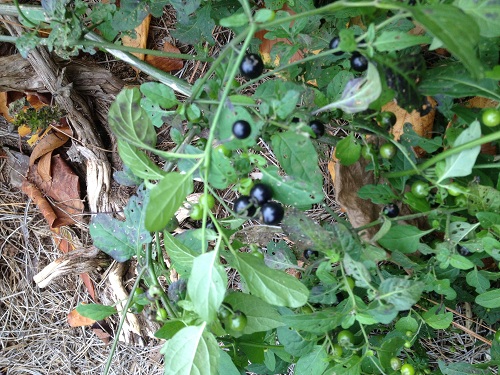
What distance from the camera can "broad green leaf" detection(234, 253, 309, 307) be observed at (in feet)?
2.52

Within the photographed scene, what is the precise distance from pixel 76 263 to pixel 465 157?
1.52 metres

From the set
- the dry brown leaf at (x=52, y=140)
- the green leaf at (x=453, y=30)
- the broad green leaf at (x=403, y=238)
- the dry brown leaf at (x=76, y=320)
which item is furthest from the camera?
the dry brown leaf at (x=76, y=320)

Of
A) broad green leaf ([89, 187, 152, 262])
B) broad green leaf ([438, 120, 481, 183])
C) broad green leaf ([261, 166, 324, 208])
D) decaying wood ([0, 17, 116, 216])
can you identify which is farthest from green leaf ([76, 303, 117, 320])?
decaying wood ([0, 17, 116, 216])

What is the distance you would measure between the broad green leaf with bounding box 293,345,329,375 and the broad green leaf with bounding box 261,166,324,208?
46 cm

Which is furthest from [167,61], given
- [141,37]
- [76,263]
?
[76,263]

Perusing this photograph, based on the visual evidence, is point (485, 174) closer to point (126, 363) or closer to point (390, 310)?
point (390, 310)

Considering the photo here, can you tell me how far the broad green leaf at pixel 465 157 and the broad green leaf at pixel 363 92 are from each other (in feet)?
0.68

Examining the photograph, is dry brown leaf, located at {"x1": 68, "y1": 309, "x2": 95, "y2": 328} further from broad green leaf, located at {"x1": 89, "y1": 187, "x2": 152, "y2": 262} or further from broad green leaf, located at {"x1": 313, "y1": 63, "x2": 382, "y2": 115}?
broad green leaf, located at {"x1": 313, "y1": 63, "x2": 382, "y2": 115}

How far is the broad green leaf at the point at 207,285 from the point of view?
2.28 feet

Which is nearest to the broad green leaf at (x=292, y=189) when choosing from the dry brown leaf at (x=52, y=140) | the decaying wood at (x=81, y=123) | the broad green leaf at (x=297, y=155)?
the broad green leaf at (x=297, y=155)

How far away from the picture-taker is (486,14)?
26.2 inches

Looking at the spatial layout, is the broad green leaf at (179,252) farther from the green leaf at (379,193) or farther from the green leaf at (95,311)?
the green leaf at (379,193)

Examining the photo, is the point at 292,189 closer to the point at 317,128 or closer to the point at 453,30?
the point at 317,128

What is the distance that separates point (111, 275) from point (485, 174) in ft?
4.68
